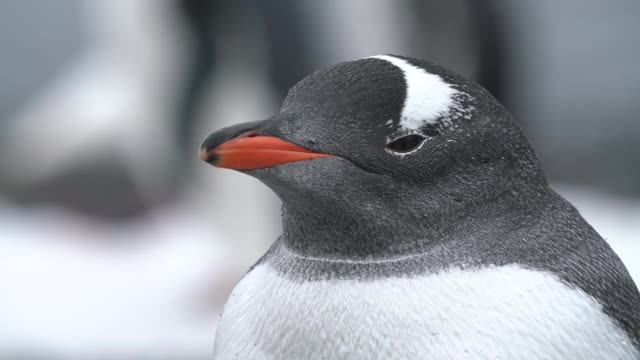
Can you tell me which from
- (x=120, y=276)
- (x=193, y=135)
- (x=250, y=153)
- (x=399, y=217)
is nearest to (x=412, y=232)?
(x=399, y=217)

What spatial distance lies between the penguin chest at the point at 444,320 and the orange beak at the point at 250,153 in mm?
127

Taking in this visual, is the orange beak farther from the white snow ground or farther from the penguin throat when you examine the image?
the white snow ground

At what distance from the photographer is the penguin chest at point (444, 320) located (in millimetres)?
940

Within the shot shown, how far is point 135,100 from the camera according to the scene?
3.45 metres

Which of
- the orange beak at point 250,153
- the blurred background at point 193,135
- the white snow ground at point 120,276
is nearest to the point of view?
the orange beak at point 250,153

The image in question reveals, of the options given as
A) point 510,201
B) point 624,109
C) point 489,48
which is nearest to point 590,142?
→ point 624,109

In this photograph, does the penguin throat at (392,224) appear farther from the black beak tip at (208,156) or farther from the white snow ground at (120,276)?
the white snow ground at (120,276)

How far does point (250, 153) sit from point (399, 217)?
0.14 m

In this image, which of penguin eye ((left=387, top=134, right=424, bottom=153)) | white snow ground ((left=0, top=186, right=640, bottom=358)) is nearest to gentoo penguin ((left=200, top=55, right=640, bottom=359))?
penguin eye ((left=387, top=134, right=424, bottom=153))

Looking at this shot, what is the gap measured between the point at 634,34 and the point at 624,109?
0.70ft

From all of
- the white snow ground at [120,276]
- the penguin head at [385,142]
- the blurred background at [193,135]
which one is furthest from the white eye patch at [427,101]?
the blurred background at [193,135]

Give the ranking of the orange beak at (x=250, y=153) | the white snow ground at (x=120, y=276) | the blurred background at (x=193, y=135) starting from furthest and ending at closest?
1. the blurred background at (x=193, y=135)
2. the white snow ground at (x=120, y=276)
3. the orange beak at (x=250, y=153)

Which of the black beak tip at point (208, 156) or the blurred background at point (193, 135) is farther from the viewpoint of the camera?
the blurred background at point (193, 135)

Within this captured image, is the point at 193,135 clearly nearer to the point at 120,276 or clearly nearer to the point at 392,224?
the point at 120,276
